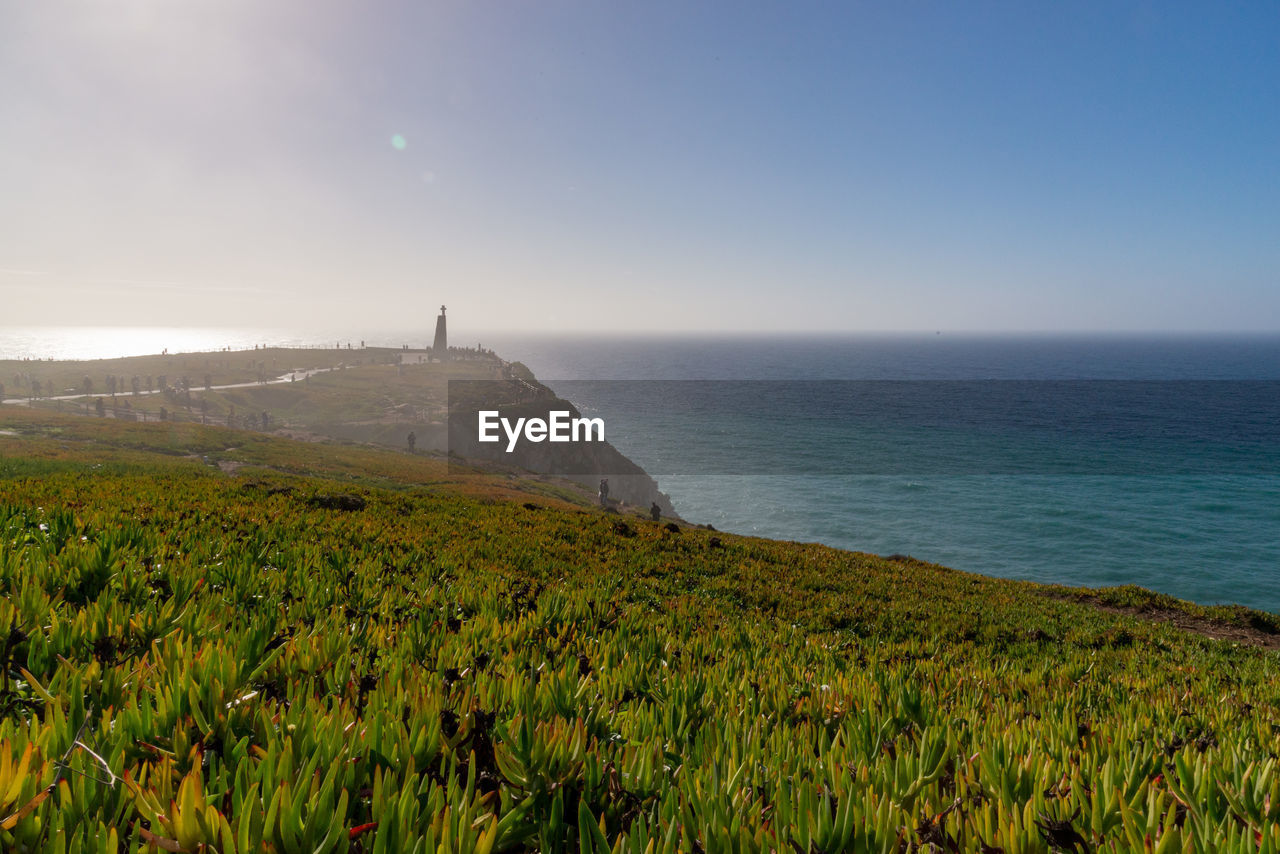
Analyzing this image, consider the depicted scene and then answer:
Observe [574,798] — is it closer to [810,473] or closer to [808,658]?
[808,658]

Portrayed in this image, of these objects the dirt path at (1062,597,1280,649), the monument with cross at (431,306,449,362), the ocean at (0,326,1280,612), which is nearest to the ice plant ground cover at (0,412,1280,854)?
the dirt path at (1062,597,1280,649)

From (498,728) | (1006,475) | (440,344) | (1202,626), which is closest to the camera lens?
(498,728)

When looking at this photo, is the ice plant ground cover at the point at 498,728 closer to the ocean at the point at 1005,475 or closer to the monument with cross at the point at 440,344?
the ocean at the point at 1005,475

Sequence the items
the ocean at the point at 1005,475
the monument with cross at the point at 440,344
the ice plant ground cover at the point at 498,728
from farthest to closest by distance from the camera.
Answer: the monument with cross at the point at 440,344 < the ocean at the point at 1005,475 < the ice plant ground cover at the point at 498,728

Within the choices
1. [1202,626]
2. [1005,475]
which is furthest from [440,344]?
[1202,626]

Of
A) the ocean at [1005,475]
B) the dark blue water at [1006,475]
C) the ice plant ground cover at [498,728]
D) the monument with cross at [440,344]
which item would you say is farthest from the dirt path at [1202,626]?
the monument with cross at [440,344]

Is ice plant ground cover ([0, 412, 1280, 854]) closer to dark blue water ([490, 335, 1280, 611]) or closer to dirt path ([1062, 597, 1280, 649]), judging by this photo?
dirt path ([1062, 597, 1280, 649])

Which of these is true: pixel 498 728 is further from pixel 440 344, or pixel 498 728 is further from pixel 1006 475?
pixel 440 344
